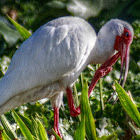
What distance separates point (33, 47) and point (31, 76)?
0.61 feet

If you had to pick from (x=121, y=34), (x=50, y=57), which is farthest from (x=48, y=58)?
(x=121, y=34)

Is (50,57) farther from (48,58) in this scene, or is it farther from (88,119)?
(88,119)

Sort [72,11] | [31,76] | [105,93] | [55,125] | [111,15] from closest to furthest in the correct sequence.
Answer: [31,76], [55,125], [105,93], [72,11], [111,15]

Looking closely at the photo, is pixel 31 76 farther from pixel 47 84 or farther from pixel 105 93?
pixel 105 93

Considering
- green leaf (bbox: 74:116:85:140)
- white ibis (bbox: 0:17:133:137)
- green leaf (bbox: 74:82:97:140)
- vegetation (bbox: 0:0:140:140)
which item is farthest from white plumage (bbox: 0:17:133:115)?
green leaf (bbox: 74:116:85:140)

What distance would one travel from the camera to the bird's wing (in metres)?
2.17

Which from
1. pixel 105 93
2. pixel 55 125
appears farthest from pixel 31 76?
pixel 105 93

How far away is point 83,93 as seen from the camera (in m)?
1.97

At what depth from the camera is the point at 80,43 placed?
7.16 ft

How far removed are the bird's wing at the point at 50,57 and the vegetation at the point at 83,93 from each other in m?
0.18

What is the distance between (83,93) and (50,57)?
14.4 inches

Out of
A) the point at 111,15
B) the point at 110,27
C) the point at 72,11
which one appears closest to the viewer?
the point at 110,27

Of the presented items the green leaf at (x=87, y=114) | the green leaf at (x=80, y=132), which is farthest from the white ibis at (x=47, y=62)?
the green leaf at (x=80, y=132)

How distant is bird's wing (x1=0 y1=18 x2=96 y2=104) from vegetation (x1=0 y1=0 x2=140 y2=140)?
0.58 ft
